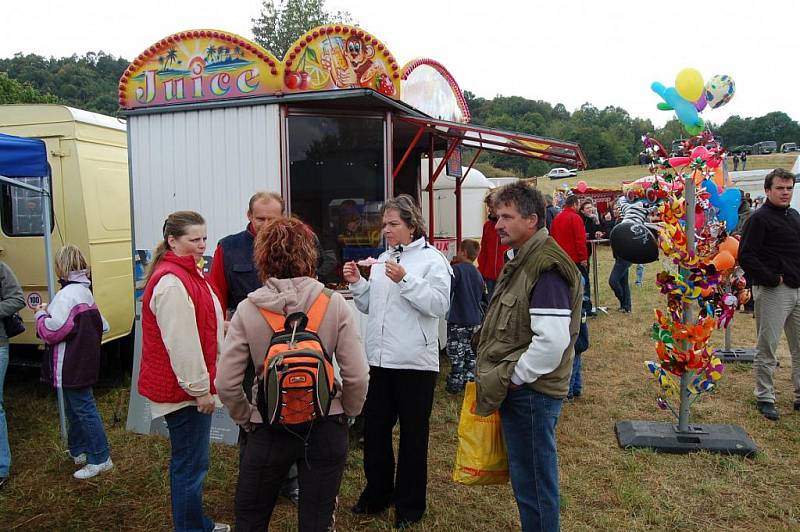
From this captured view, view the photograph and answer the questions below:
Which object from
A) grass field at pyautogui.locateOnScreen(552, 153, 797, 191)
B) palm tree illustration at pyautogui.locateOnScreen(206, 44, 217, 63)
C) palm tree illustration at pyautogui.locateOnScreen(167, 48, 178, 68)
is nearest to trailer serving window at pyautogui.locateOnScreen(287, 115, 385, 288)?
palm tree illustration at pyautogui.locateOnScreen(206, 44, 217, 63)

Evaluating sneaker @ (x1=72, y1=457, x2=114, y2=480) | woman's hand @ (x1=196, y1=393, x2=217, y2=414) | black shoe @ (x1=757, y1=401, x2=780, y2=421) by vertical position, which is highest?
woman's hand @ (x1=196, y1=393, x2=217, y2=414)

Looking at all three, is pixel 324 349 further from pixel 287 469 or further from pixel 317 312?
pixel 287 469

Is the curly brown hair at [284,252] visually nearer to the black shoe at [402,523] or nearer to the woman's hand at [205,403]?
the woman's hand at [205,403]

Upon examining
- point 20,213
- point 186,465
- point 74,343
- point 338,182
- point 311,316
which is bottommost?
point 186,465

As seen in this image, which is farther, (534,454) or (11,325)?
(11,325)

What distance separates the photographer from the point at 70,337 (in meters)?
3.65

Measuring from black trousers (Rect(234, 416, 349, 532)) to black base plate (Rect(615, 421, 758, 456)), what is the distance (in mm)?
2895

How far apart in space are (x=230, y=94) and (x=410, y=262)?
7.05 ft

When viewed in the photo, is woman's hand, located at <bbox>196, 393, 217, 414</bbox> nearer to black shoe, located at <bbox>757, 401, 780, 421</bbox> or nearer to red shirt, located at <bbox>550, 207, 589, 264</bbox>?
red shirt, located at <bbox>550, 207, 589, 264</bbox>

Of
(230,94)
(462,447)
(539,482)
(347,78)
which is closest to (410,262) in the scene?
(462,447)

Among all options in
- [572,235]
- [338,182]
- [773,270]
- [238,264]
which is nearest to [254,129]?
[338,182]

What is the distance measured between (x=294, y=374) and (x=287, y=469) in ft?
1.46

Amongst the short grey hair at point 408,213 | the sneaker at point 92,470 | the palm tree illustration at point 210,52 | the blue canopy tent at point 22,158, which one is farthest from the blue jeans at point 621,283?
the blue canopy tent at point 22,158

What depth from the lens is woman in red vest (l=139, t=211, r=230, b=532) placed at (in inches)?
99.5
